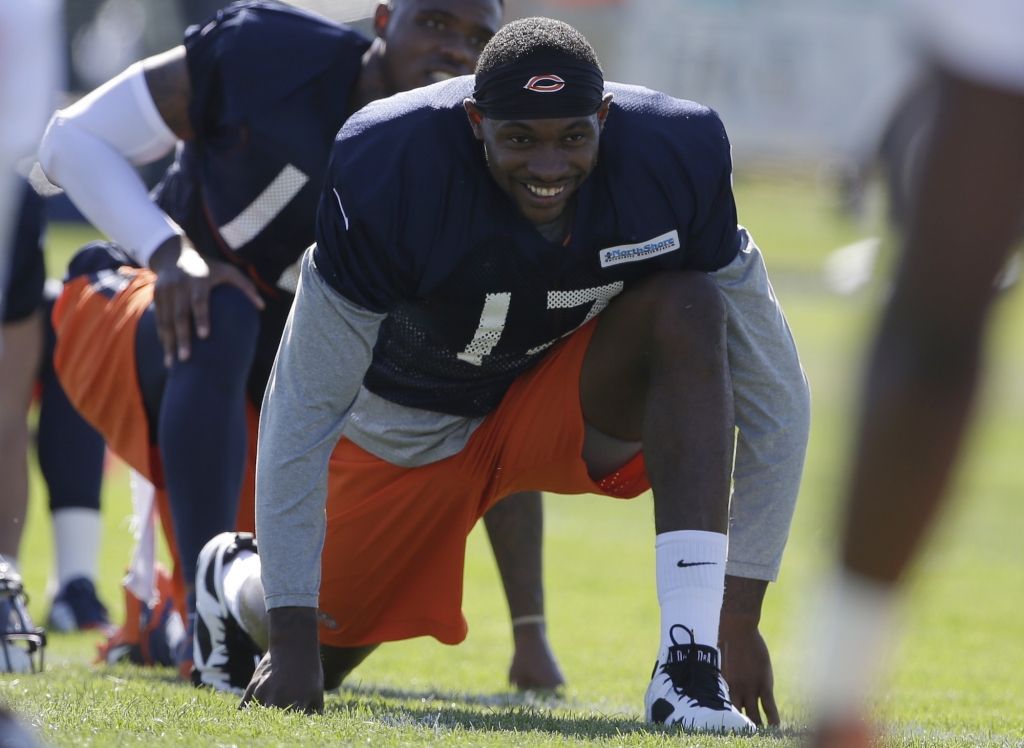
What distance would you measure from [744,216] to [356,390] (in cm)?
3101

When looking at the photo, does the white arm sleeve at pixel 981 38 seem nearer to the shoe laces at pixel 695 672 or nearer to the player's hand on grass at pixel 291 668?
the shoe laces at pixel 695 672

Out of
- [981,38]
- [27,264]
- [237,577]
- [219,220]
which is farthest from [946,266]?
[27,264]

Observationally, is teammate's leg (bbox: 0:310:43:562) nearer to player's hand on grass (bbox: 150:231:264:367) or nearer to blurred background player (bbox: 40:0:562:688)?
blurred background player (bbox: 40:0:562:688)

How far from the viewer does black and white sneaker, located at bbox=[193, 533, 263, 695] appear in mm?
2959

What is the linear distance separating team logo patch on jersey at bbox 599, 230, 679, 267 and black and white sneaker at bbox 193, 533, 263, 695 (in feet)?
3.50

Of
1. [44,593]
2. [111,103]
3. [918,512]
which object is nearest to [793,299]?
[44,593]

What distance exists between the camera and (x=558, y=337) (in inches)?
113

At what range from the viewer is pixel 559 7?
2983 cm

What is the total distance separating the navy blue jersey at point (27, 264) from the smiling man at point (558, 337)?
1.65 metres

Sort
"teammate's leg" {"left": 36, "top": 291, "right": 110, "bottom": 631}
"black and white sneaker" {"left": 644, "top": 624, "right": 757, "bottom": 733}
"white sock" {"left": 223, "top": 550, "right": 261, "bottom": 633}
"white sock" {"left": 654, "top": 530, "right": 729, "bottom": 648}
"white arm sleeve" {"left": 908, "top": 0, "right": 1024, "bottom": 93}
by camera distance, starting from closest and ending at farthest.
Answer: "white arm sleeve" {"left": 908, "top": 0, "right": 1024, "bottom": 93} → "black and white sneaker" {"left": 644, "top": 624, "right": 757, "bottom": 733} → "white sock" {"left": 654, "top": 530, "right": 729, "bottom": 648} → "white sock" {"left": 223, "top": 550, "right": 261, "bottom": 633} → "teammate's leg" {"left": 36, "top": 291, "right": 110, "bottom": 631}

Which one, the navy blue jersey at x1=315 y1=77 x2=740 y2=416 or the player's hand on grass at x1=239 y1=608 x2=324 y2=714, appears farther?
the navy blue jersey at x1=315 y1=77 x2=740 y2=416

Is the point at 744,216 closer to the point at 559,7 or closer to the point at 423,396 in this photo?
the point at 559,7

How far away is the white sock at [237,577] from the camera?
9.50 feet

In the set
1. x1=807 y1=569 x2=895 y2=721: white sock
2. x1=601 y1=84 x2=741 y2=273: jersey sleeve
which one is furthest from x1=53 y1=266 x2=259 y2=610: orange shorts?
x1=807 y1=569 x2=895 y2=721: white sock
